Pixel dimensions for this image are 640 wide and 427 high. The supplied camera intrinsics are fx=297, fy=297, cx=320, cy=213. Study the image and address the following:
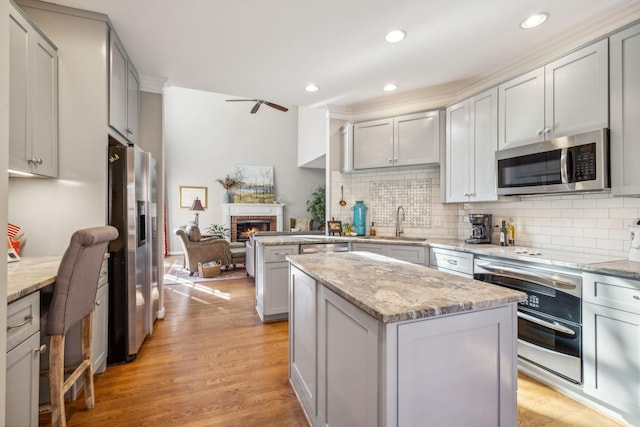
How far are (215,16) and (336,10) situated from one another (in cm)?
89

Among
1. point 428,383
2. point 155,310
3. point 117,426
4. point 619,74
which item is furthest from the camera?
point 155,310

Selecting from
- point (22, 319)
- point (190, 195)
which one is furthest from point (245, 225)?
point (22, 319)

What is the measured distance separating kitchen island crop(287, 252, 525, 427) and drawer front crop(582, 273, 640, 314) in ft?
3.45

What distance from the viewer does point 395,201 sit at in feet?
12.9

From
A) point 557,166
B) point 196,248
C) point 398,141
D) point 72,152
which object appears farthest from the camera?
point 196,248

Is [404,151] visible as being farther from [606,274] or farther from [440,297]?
[440,297]

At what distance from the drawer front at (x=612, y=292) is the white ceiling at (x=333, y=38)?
180cm

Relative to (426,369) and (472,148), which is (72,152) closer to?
(426,369)

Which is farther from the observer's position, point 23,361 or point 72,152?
point 72,152

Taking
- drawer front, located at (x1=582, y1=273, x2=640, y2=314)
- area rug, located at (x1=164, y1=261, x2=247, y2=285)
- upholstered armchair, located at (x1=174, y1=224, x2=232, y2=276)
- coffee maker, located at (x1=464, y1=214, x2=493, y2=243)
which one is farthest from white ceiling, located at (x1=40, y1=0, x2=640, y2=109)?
area rug, located at (x1=164, y1=261, x2=247, y2=285)

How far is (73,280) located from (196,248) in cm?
398

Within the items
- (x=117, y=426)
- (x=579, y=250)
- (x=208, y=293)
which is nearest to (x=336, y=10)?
(x=579, y=250)

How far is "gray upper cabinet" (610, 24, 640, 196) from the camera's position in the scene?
1842 mm

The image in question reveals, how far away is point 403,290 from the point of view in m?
1.21
